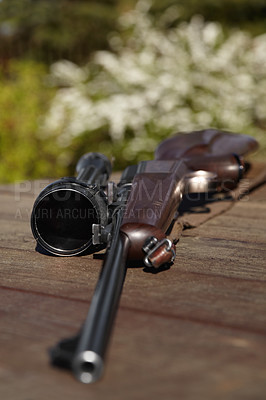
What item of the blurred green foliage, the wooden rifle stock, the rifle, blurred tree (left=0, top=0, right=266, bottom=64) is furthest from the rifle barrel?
blurred tree (left=0, top=0, right=266, bottom=64)

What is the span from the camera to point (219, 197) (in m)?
2.17

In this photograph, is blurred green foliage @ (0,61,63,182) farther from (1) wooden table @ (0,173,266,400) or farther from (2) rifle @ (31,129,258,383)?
(1) wooden table @ (0,173,266,400)

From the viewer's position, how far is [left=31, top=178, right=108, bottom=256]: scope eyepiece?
3.94 feet

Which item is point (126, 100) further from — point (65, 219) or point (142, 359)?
point (142, 359)

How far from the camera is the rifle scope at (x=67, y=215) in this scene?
1.20 metres

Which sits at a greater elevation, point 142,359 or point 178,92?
point 178,92

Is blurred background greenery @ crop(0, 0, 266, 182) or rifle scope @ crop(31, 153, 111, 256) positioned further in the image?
blurred background greenery @ crop(0, 0, 266, 182)

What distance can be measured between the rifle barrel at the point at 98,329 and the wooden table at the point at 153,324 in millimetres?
25

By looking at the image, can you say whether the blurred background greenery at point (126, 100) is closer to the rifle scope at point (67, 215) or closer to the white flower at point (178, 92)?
the white flower at point (178, 92)

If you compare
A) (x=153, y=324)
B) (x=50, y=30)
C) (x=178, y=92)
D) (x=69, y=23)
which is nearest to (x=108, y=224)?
(x=153, y=324)

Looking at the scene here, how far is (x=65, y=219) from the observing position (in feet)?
4.02

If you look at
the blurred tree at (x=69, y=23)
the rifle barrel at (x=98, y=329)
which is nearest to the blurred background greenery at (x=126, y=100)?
the blurred tree at (x=69, y=23)

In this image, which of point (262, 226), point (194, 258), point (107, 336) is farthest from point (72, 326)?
point (262, 226)

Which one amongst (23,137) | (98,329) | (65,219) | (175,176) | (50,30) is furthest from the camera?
(50,30)
